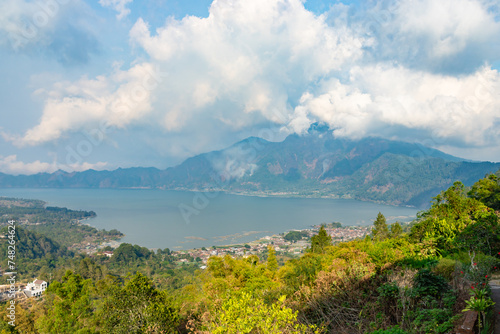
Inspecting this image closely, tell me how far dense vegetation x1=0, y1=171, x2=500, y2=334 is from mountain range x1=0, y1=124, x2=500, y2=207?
8292 centimetres

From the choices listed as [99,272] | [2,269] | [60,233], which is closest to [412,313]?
[99,272]

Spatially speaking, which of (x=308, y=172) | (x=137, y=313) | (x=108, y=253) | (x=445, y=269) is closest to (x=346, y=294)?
(x=445, y=269)

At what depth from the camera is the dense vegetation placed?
9.96 feet

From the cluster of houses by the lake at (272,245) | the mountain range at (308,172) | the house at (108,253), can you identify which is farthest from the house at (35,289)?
the mountain range at (308,172)

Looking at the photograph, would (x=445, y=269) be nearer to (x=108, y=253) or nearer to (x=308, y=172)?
(x=108, y=253)

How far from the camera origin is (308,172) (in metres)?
148

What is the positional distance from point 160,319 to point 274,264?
871 cm

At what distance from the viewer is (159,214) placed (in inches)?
2459

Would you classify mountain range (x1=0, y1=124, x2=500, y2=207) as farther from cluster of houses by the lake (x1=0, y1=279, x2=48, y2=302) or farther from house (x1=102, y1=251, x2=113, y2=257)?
cluster of houses by the lake (x1=0, y1=279, x2=48, y2=302)

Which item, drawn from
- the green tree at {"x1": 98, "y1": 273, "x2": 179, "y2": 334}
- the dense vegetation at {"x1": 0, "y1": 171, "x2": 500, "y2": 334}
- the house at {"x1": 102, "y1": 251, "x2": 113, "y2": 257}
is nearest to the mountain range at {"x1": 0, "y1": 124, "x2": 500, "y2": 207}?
the house at {"x1": 102, "y1": 251, "x2": 113, "y2": 257}

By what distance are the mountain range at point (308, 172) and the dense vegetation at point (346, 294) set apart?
272ft

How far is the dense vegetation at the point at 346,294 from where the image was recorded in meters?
3.04

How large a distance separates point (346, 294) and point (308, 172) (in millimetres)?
146194

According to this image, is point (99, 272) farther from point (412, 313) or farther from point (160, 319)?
point (412, 313)
